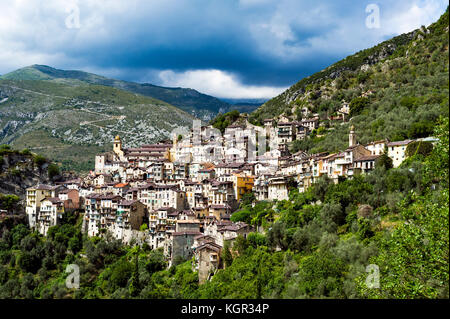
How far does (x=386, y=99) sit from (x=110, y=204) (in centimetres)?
3877

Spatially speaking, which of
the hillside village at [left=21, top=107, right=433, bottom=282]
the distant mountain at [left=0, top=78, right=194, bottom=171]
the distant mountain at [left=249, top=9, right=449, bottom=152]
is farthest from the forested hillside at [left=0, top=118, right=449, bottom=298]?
the distant mountain at [left=0, top=78, right=194, bottom=171]

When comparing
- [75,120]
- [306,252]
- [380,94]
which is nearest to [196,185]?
[306,252]

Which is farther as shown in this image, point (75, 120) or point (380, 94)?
point (75, 120)

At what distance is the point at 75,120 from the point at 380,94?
9009 cm

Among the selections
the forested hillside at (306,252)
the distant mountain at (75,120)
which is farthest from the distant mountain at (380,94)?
the distant mountain at (75,120)

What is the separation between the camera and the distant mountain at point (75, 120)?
357ft

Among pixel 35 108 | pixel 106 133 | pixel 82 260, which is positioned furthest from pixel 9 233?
pixel 35 108

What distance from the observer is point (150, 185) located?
178 feet

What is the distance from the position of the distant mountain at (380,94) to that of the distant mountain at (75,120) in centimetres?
4137

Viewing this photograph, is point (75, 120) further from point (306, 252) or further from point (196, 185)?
point (306, 252)

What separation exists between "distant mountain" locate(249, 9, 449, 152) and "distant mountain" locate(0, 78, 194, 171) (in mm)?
41372

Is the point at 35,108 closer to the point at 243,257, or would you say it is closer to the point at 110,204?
the point at 110,204

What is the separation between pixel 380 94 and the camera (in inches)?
2598

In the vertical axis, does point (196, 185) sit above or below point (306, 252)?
above
